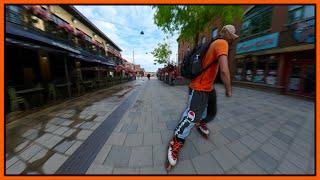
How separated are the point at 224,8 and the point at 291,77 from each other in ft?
20.5

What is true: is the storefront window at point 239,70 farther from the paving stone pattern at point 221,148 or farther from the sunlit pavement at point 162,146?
the paving stone pattern at point 221,148

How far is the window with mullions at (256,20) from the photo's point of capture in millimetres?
10820

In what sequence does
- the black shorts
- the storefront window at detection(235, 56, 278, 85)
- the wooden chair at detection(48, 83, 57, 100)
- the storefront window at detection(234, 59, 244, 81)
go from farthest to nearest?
1. the storefront window at detection(234, 59, 244, 81)
2. the storefront window at detection(235, 56, 278, 85)
3. the wooden chair at detection(48, 83, 57, 100)
4. the black shorts

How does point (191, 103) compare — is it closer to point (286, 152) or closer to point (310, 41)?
point (286, 152)

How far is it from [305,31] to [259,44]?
10.7ft

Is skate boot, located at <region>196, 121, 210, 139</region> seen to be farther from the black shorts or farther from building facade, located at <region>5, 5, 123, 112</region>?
building facade, located at <region>5, 5, 123, 112</region>

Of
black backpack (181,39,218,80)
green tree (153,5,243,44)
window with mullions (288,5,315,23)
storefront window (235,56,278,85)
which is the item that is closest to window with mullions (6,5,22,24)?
green tree (153,5,243,44)

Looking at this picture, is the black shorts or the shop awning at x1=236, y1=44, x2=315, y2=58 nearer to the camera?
the black shorts

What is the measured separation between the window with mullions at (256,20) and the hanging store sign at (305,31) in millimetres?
2587

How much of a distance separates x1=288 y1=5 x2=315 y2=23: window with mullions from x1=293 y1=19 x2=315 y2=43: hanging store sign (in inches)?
17.3

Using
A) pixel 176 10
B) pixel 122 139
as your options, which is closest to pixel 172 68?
pixel 176 10

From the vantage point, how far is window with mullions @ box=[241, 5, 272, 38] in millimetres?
10820

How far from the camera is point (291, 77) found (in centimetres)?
899

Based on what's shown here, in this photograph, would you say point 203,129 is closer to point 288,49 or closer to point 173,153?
Result: point 173,153
